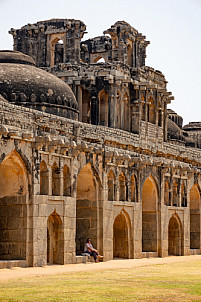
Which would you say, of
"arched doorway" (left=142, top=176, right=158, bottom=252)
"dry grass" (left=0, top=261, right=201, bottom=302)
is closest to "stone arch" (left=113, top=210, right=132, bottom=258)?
"arched doorway" (left=142, top=176, right=158, bottom=252)

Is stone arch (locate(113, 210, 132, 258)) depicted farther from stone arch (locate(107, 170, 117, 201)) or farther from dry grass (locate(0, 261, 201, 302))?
dry grass (locate(0, 261, 201, 302))

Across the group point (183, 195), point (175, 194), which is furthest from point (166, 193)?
point (183, 195)

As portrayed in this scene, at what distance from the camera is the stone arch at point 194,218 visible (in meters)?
36.5

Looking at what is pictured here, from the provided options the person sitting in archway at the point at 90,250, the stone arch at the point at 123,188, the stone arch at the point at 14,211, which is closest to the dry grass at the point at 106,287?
the stone arch at the point at 14,211

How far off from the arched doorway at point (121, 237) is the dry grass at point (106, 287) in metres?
9.25

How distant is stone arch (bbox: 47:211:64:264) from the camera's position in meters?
23.9

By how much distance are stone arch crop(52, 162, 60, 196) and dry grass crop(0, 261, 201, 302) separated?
15.7ft

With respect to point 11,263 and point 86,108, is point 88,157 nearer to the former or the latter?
point 11,263

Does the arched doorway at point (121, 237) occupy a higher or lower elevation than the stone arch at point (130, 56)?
lower

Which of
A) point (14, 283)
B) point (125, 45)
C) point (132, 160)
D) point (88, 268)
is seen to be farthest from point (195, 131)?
point (14, 283)

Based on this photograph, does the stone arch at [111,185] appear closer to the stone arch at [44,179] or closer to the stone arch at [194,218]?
the stone arch at [44,179]

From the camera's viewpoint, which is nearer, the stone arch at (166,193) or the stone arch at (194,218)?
the stone arch at (166,193)

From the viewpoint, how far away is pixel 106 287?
15.6m

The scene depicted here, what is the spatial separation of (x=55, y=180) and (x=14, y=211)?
2.14m
